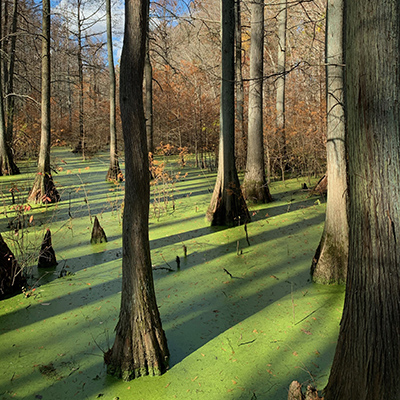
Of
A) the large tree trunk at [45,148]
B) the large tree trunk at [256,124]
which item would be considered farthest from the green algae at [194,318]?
the large tree trunk at [45,148]

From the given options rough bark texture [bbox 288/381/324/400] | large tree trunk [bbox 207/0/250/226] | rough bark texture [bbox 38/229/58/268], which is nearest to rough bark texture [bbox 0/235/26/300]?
rough bark texture [bbox 38/229/58/268]

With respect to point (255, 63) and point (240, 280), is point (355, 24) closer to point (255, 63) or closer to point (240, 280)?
point (240, 280)

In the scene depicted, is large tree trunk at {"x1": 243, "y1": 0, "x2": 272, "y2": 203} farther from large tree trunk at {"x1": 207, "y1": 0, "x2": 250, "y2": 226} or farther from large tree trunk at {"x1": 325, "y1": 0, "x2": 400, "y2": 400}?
large tree trunk at {"x1": 325, "y1": 0, "x2": 400, "y2": 400}

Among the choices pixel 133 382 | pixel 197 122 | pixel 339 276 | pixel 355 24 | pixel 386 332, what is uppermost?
pixel 197 122

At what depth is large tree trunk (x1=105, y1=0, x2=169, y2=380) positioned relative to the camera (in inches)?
124

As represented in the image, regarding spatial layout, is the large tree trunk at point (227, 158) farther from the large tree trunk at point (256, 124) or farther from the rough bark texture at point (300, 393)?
the rough bark texture at point (300, 393)

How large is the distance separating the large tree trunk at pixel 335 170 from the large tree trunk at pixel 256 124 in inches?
168

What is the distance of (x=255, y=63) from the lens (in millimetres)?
9172

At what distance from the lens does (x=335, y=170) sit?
486cm

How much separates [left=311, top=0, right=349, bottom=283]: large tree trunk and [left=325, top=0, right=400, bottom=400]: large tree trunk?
2.33m

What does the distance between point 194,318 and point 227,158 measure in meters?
4.00

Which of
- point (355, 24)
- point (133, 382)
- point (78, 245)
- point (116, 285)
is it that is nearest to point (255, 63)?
point (78, 245)

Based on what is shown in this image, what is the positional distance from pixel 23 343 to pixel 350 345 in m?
2.89

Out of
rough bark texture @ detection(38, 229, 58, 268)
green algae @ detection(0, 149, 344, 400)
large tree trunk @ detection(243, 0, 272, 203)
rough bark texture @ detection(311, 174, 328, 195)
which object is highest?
large tree trunk @ detection(243, 0, 272, 203)
